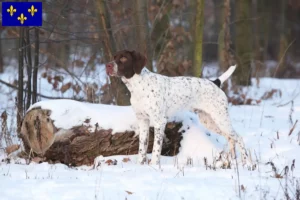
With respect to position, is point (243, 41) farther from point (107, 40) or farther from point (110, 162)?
point (110, 162)

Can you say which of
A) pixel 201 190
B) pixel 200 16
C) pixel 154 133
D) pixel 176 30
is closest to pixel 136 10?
pixel 200 16

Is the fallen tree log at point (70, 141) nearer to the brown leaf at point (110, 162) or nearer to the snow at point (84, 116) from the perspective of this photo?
the snow at point (84, 116)

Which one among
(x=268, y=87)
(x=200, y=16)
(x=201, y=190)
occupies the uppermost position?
(x=200, y=16)

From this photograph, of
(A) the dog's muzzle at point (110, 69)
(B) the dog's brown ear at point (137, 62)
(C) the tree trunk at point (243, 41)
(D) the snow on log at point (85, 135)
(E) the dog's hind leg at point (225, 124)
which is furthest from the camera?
(C) the tree trunk at point (243, 41)

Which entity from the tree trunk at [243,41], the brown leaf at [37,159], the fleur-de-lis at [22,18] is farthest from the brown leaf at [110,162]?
the tree trunk at [243,41]

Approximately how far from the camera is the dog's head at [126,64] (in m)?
6.33

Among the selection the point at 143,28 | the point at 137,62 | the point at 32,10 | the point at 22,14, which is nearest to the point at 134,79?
the point at 137,62

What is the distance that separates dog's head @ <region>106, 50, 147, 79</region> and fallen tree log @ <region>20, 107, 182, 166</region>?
0.85 meters

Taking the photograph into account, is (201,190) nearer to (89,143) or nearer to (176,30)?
(89,143)

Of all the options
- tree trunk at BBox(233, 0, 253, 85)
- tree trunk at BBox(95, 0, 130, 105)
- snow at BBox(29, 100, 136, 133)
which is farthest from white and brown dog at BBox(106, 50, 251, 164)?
tree trunk at BBox(233, 0, 253, 85)

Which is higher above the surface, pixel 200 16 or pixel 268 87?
pixel 200 16

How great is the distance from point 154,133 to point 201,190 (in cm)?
198

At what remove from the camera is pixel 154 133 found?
6.83 metres

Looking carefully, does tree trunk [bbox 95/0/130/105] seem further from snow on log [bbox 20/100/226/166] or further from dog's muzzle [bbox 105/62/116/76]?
dog's muzzle [bbox 105/62/116/76]
